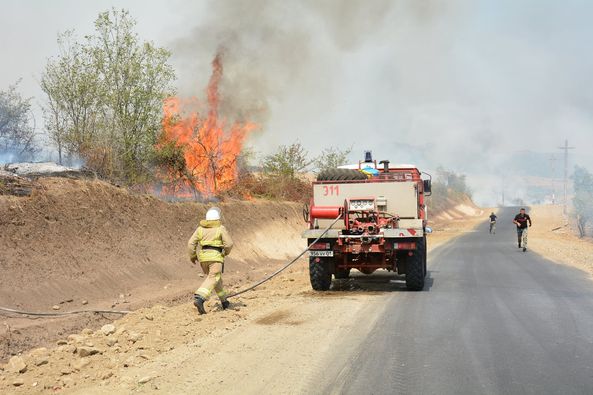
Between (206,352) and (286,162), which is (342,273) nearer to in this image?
(206,352)

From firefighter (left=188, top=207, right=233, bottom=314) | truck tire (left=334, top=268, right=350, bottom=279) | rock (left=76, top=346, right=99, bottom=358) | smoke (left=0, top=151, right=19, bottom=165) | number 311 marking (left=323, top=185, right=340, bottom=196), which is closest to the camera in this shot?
rock (left=76, top=346, right=99, bottom=358)

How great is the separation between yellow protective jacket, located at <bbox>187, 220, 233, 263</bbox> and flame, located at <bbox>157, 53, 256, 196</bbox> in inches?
505

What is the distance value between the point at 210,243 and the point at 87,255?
18.0ft

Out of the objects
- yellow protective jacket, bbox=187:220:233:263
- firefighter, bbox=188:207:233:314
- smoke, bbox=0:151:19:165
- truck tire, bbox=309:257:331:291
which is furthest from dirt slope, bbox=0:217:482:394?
smoke, bbox=0:151:19:165

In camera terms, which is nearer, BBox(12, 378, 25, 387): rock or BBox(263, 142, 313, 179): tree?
BBox(12, 378, 25, 387): rock

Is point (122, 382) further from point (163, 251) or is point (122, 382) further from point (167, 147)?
point (167, 147)

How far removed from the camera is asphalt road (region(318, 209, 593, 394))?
513 cm

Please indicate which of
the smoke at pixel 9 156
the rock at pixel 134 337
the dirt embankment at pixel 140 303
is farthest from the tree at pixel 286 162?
the rock at pixel 134 337

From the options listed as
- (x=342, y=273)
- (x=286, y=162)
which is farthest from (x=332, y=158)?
(x=342, y=273)

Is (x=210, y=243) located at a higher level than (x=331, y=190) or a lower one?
lower

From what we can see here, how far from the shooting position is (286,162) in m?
31.9

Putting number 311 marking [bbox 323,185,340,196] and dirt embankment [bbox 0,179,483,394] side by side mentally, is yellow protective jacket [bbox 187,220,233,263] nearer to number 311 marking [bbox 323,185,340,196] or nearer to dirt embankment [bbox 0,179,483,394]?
dirt embankment [bbox 0,179,483,394]

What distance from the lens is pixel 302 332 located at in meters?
7.42

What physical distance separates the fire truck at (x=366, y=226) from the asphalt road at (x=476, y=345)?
81cm
